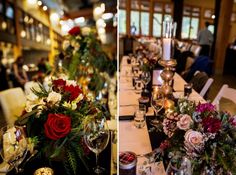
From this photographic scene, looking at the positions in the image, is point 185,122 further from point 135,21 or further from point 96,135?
point 135,21

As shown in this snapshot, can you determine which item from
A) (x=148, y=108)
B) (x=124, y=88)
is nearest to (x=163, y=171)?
(x=148, y=108)

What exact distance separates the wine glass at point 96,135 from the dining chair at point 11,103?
1523 mm

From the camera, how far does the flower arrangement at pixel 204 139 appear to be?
0.84 metres

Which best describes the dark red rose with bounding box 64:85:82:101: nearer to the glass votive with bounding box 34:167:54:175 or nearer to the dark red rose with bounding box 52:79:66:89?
the dark red rose with bounding box 52:79:66:89

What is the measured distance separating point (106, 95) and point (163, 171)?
5.79 ft

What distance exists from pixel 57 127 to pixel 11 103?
1.72 m

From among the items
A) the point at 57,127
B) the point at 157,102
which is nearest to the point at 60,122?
the point at 57,127

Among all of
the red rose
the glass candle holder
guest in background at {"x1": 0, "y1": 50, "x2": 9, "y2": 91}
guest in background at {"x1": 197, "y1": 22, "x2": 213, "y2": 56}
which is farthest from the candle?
guest in background at {"x1": 197, "y1": 22, "x2": 213, "y2": 56}

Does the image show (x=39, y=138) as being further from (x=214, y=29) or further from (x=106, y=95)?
(x=214, y=29)

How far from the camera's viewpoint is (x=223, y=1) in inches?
287

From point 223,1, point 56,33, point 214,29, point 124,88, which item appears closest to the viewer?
point 124,88

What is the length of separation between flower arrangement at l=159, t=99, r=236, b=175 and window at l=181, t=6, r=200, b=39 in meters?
10.1

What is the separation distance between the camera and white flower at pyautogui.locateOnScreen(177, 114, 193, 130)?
3.17ft

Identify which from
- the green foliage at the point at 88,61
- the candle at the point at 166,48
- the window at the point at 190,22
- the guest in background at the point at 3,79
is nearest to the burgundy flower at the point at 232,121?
the candle at the point at 166,48
